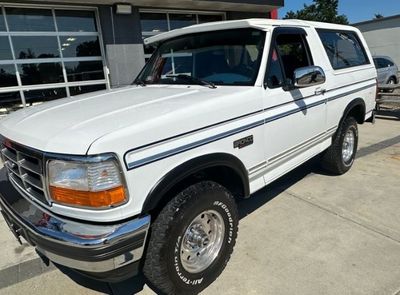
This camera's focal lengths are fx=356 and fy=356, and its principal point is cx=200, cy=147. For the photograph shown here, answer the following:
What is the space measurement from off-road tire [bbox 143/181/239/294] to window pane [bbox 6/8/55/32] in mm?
8637

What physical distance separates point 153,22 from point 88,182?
10.3 meters

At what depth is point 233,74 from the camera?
10.9 feet

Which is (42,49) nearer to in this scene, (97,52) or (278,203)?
(97,52)

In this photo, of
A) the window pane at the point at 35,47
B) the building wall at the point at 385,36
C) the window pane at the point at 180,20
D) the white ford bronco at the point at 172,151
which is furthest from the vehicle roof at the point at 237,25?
the building wall at the point at 385,36

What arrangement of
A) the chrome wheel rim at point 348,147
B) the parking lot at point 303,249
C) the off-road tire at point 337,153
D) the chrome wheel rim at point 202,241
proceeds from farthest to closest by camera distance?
the chrome wheel rim at point 348,147 → the off-road tire at point 337,153 → the parking lot at point 303,249 → the chrome wheel rim at point 202,241

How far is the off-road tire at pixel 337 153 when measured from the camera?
4.82 meters

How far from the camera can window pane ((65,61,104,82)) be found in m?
10.0

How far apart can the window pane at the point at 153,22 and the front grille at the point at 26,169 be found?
365 inches

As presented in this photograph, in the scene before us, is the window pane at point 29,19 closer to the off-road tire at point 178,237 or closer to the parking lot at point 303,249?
the parking lot at point 303,249

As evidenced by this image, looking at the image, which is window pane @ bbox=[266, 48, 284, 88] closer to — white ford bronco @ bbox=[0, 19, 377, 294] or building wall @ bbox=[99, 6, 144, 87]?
white ford bronco @ bbox=[0, 19, 377, 294]

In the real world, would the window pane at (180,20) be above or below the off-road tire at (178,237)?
above

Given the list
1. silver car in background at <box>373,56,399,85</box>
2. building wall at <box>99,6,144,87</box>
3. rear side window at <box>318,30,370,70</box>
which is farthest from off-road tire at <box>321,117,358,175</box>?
silver car in background at <box>373,56,399,85</box>

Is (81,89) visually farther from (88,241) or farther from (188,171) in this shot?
(88,241)

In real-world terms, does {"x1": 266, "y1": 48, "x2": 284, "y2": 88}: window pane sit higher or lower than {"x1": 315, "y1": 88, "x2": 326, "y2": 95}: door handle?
higher
